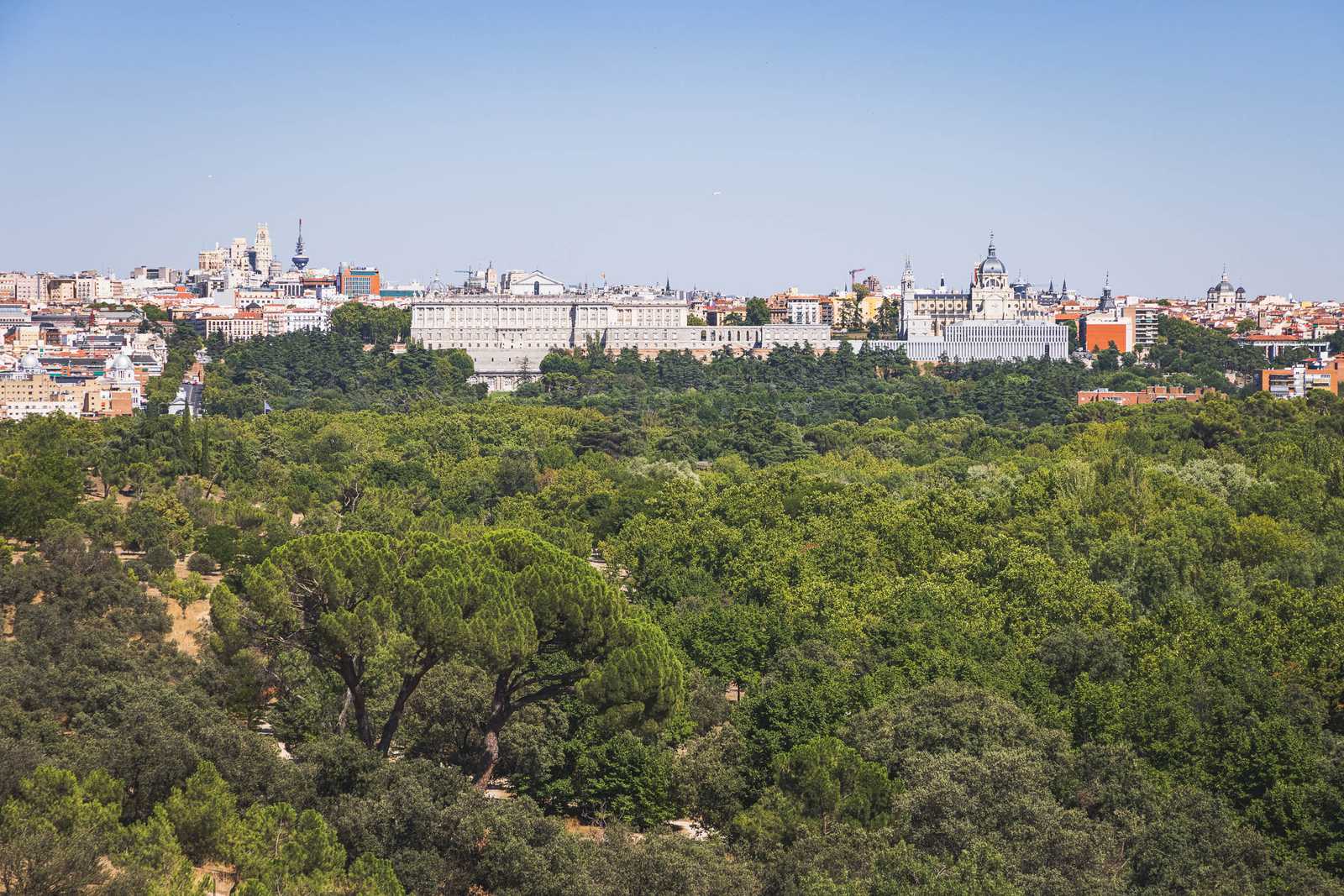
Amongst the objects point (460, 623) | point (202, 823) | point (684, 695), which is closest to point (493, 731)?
point (460, 623)

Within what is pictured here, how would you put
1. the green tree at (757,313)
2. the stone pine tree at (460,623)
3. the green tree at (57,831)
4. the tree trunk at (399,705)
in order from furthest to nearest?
the green tree at (757,313), the tree trunk at (399,705), the stone pine tree at (460,623), the green tree at (57,831)

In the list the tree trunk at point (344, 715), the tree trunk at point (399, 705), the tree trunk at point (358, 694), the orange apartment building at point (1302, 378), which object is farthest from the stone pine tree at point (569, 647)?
the orange apartment building at point (1302, 378)

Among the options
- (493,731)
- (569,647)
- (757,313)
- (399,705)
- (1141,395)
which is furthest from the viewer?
(757,313)

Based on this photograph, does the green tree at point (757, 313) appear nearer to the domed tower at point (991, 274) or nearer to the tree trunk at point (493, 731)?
the domed tower at point (991, 274)

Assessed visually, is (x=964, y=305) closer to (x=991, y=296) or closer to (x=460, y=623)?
(x=991, y=296)

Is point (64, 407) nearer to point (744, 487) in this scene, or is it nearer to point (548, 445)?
point (548, 445)

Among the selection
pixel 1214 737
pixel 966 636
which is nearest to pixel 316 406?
pixel 966 636
